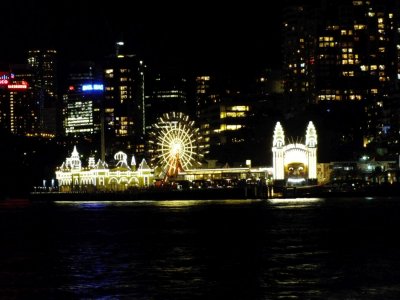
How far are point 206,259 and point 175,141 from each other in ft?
275

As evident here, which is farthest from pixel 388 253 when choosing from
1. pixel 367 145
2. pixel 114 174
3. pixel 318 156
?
pixel 367 145

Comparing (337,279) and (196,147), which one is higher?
(196,147)

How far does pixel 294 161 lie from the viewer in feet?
504

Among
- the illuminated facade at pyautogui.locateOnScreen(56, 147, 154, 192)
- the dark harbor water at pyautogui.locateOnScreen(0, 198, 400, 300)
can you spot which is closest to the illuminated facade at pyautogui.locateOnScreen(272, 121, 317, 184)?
the illuminated facade at pyautogui.locateOnScreen(56, 147, 154, 192)

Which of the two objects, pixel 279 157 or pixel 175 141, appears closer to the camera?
pixel 175 141

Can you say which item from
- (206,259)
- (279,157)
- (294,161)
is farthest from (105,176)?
(206,259)

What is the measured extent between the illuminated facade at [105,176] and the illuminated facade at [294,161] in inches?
938

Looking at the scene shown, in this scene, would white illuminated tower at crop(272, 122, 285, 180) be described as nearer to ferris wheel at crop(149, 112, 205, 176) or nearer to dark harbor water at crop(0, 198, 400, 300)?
ferris wheel at crop(149, 112, 205, 176)

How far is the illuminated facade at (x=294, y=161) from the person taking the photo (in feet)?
500

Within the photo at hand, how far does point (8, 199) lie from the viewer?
648 feet

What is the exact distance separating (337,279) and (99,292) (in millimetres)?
10431

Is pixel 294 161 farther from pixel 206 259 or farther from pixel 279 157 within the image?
pixel 206 259

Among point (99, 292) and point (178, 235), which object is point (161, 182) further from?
point (99, 292)

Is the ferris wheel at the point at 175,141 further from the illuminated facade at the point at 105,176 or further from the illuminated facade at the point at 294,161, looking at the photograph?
the illuminated facade at the point at 105,176
